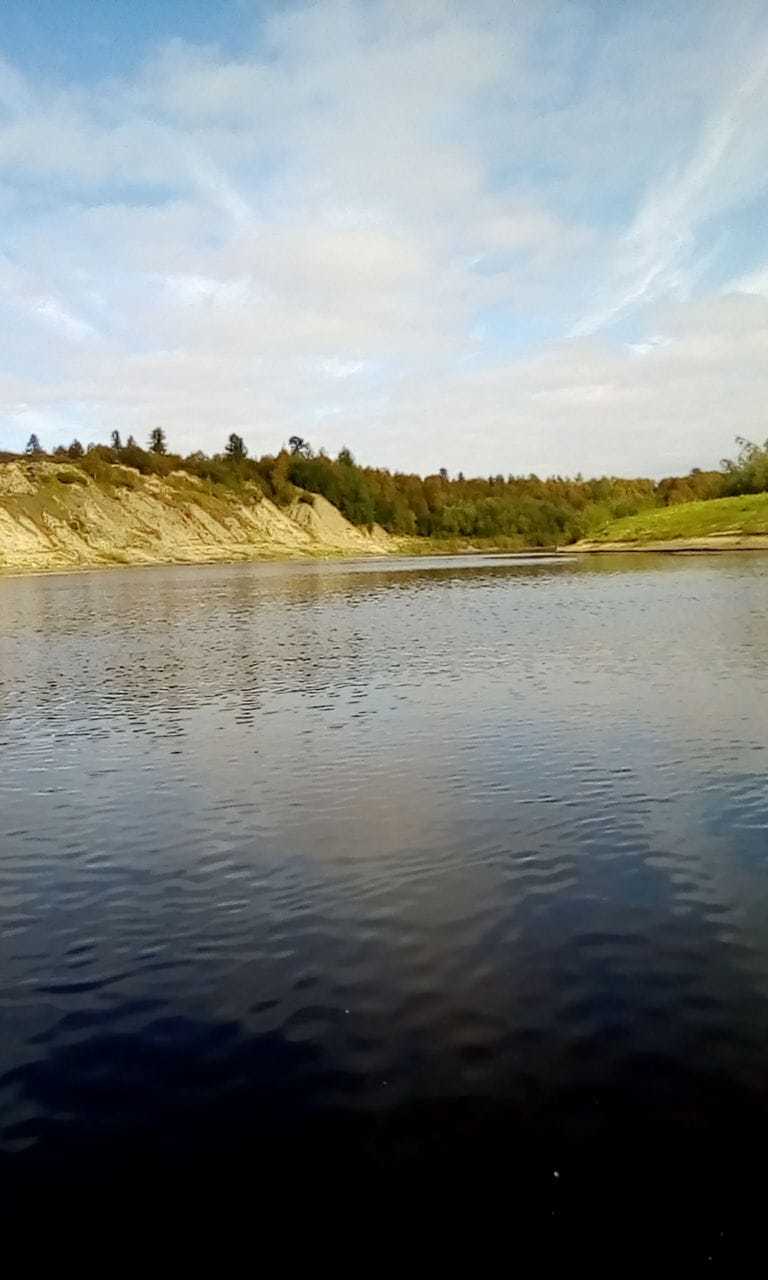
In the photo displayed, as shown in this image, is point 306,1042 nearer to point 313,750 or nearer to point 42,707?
point 313,750

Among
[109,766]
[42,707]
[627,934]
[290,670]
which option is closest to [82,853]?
[109,766]

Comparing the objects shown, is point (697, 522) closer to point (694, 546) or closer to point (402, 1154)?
point (694, 546)

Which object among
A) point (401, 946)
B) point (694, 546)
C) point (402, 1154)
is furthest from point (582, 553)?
point (402, 1154)

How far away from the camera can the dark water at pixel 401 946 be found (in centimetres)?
749

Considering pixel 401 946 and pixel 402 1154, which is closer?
pixel 402 1154

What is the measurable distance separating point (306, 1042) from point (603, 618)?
139 ft

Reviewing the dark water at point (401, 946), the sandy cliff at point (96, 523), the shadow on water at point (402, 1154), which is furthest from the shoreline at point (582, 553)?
the shadow on water at point (402, 1154)

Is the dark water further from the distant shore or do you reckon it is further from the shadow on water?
the distant shore

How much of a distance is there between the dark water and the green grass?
125820mm

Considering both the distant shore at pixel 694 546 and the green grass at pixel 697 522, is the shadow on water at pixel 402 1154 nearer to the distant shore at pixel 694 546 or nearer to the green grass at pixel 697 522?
the distant shore at pixel 694 546

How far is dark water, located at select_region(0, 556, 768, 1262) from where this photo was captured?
749 cm

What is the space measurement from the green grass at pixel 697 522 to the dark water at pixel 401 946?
4954 inches

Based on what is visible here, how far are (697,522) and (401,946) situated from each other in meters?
157

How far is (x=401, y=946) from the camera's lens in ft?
36.6
